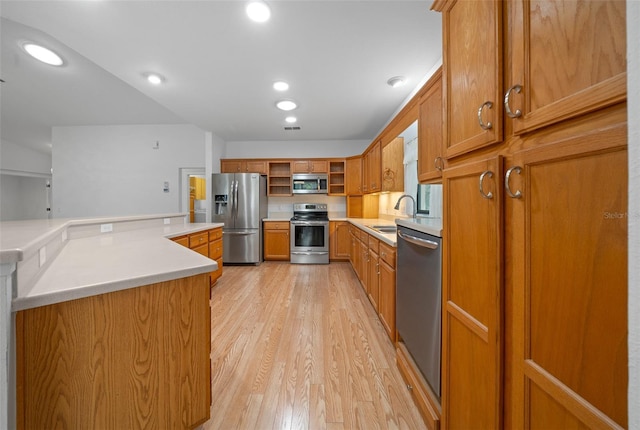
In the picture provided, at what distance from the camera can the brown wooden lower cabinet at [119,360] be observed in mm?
830

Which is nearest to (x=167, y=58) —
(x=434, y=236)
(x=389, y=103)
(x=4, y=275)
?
(x=4, y=275)

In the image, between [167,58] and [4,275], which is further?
[167,58]

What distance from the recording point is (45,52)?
271 centimetres

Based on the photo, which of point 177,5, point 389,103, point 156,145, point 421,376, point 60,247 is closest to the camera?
point 421,376

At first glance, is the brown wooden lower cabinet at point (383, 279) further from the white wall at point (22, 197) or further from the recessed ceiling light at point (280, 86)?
the white wall at point (22, 197)

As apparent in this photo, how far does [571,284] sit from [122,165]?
6918mm

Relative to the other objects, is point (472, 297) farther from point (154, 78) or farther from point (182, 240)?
point (154, 78)

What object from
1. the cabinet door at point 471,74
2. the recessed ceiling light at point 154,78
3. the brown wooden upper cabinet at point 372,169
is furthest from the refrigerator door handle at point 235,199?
the cabinet door at point 471,74

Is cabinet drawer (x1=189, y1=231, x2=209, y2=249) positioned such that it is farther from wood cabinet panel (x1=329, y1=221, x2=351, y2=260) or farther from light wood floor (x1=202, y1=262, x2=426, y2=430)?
wood cabinet panel (x1=329, y1=221, x2=351, y2=260)

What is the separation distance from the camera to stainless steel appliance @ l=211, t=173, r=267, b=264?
4.69 meters

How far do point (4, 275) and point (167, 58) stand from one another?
247 centimetres
